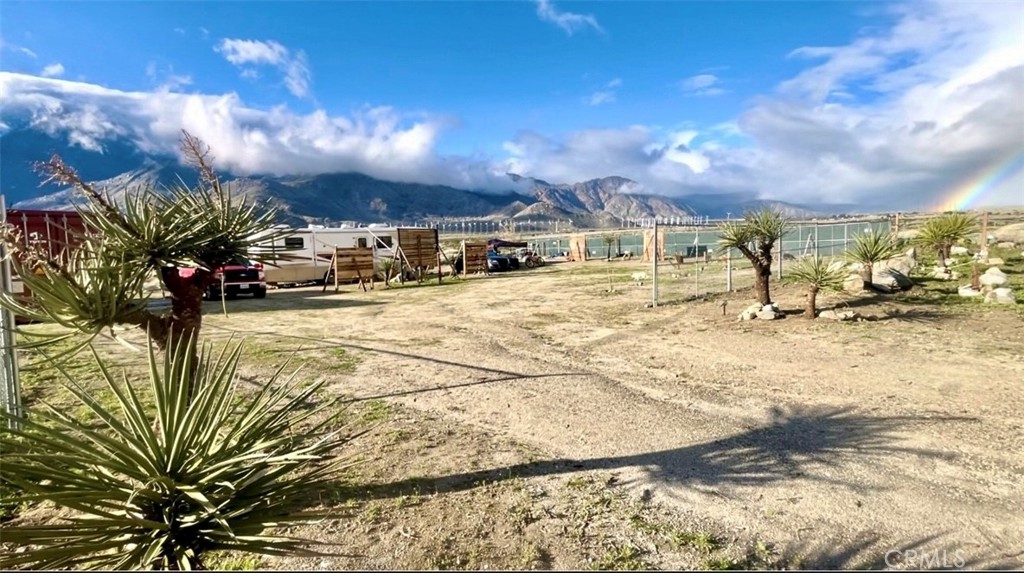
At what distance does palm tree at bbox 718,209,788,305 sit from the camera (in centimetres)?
1020

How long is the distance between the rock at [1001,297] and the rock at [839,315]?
11.0 feet

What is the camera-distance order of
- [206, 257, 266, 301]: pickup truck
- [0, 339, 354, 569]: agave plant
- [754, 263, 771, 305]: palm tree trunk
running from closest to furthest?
1. [0, 339, 354, 569]: agave plant
2. [754, 263, 771, 305]: palm tree trunk
3. [206, 257, 266, 301]: pickup truck

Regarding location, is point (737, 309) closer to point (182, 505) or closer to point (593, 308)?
point (593, 308)

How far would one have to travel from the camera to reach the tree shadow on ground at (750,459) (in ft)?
11.2

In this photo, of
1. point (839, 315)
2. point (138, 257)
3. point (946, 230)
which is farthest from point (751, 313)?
point (946, 230)

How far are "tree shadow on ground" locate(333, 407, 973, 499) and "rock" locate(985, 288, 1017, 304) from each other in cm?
792

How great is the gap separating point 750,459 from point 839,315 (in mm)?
6812

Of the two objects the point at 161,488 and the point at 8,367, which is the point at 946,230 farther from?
the point at 8,367

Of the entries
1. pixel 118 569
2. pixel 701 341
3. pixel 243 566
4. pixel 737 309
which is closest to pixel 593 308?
pixel 737 309

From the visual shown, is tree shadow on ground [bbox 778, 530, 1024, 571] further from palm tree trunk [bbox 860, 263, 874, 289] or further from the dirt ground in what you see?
palm tree trunk [bbox 860, 263, 874, 289]

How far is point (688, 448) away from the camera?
401 cm

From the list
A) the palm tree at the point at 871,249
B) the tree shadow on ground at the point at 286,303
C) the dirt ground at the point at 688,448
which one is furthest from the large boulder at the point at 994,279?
the tree shadow on ground at the point at 286,303

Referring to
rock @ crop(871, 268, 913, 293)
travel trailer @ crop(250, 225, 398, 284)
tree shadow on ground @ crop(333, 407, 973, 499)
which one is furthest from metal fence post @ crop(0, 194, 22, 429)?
travel trailer @ crop(250, 225, 398, 284)

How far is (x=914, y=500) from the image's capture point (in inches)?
121
